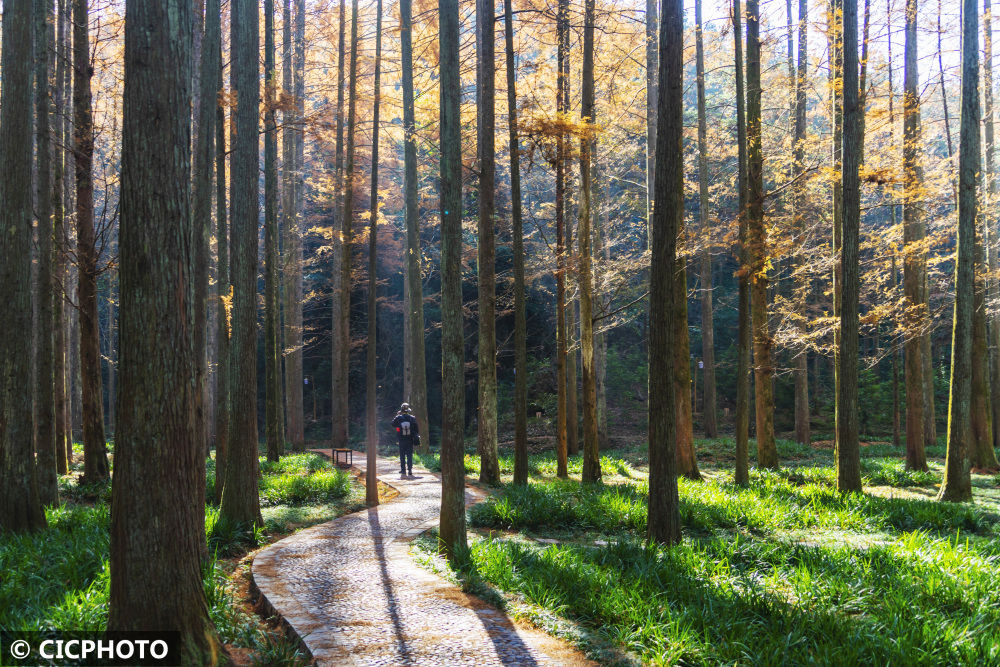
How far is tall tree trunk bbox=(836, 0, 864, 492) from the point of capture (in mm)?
10156

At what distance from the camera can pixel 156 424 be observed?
374 cm

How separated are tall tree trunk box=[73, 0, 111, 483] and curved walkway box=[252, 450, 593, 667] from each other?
598cm

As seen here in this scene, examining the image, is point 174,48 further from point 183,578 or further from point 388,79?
point 388,79

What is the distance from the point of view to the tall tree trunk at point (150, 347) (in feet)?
12.2

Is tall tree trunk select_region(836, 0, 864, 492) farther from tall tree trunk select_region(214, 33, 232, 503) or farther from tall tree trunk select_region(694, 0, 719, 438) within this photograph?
tall tree trunk select_region(214, 33, 232, 503)

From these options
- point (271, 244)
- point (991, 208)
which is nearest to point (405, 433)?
point (271, 244)

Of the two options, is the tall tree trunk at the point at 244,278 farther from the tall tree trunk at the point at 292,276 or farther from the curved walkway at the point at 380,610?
the tall tree trunk at the point at 292,276

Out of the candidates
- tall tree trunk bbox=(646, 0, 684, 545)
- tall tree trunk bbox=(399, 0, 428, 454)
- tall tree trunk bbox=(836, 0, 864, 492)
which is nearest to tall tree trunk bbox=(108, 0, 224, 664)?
tall tree trunk bbox=(646, 0, 684, 545)

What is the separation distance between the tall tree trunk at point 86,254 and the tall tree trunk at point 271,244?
3.11 metres

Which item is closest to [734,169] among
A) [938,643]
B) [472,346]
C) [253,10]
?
[472,346]

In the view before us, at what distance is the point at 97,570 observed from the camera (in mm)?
5668

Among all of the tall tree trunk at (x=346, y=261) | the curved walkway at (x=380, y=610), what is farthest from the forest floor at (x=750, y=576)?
the tall tree trunk at (x=346, y=261)

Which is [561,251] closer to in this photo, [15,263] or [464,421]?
[464,421]

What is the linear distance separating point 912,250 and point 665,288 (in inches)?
404
